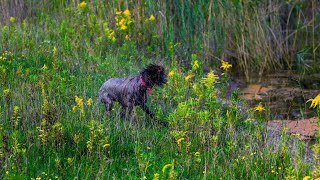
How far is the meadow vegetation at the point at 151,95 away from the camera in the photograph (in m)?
5.89

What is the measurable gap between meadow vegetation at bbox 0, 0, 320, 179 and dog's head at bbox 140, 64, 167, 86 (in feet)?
1.28

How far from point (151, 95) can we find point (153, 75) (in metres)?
1.16

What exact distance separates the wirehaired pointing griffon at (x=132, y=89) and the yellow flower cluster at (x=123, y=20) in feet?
11.0

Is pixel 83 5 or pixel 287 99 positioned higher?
pixel 83 5

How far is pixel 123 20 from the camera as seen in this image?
10523 mm

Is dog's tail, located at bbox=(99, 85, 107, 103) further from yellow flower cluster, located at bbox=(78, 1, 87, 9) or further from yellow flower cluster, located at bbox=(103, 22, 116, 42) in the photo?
yellow flower cluster, located at bbox=(78, 1, 87, 9)

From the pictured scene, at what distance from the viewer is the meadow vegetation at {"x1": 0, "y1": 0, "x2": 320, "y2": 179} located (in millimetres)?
5891

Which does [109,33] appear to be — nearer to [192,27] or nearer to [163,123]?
[192,27]

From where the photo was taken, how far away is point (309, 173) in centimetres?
570

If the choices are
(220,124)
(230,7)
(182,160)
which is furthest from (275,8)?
(182,160)

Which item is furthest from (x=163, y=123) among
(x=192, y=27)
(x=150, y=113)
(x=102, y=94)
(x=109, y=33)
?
(x=192, y=27)

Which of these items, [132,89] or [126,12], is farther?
[126,12]

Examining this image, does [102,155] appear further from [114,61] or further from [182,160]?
[114,61]

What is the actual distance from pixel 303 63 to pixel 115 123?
583cm
